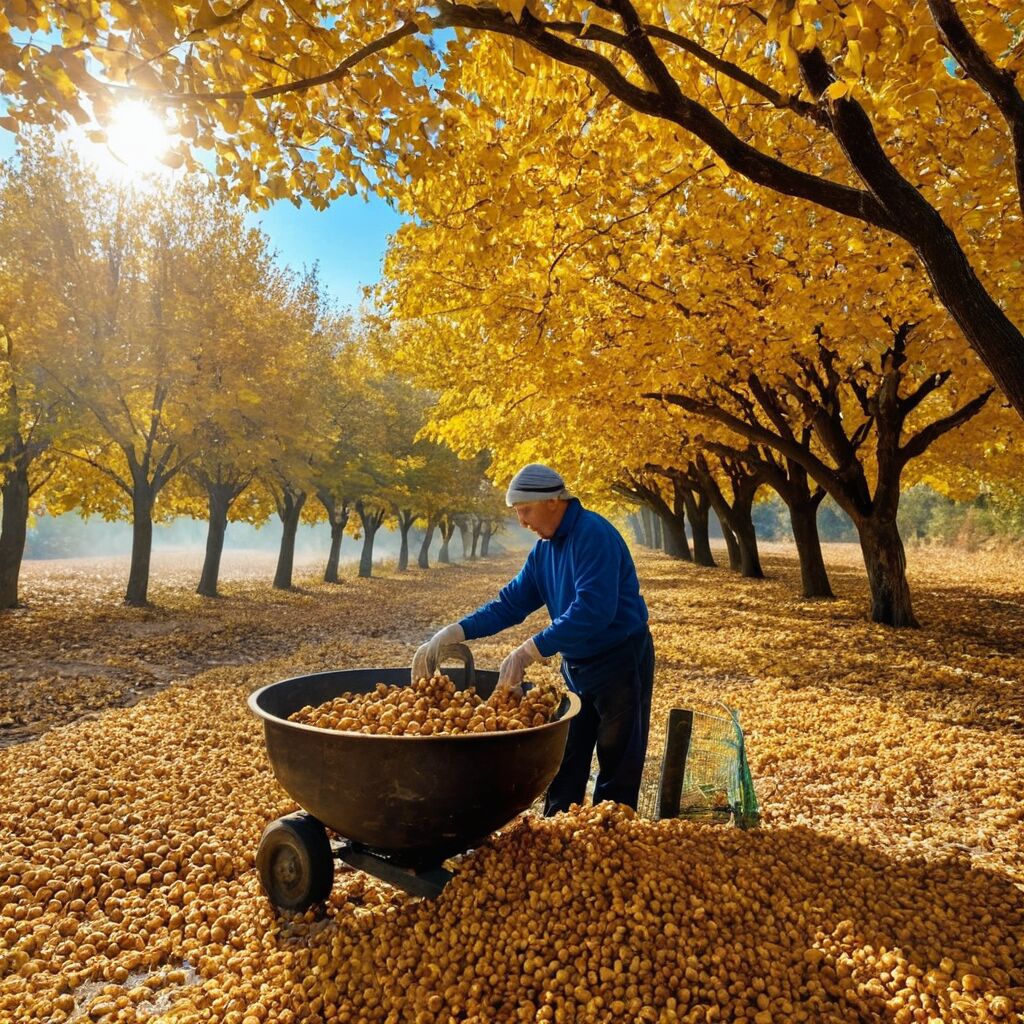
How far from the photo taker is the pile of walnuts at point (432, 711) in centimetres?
327

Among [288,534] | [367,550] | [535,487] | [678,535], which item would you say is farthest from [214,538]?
[678,535]

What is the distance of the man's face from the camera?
4.27 metres

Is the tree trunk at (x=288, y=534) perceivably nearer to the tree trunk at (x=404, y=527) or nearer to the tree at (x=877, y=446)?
the tree trunk at (x=404, y=527)

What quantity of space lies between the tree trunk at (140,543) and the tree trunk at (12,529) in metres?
2.24

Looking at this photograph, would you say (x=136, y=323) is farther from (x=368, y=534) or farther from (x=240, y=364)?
(x=368, y=534)

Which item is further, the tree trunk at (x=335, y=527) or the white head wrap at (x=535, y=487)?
the tree trunk at (x=335, y=527)

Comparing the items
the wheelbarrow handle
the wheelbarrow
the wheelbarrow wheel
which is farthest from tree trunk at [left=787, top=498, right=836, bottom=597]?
the wheelbarrow wheel

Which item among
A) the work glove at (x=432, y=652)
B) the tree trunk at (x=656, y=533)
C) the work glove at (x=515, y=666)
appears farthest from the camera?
the tree trunk at (x=656, y=533)

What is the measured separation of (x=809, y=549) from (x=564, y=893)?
15.8 metres

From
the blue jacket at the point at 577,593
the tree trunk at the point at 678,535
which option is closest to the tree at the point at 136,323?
the blue jacket at the point at 577,593

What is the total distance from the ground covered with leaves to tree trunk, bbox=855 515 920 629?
425cm

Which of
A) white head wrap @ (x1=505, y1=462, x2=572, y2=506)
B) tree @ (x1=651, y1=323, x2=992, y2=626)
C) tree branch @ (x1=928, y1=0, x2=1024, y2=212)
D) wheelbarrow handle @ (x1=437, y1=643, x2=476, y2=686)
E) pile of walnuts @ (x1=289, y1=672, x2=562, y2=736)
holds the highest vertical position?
tree branch @ (x1=928, y1=0, x2=1024, y2=212)

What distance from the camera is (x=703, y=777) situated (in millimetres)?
5215

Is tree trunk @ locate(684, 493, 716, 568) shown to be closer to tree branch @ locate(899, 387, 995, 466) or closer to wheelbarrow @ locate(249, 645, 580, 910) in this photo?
tree branch @ locate(899, 387, 995, 466)
